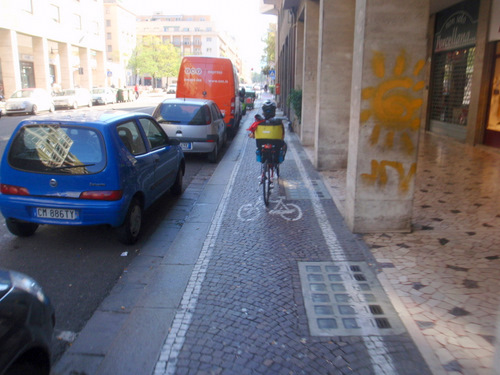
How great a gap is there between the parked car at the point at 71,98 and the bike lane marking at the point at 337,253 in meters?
26.7

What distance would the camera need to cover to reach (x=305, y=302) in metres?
4.04

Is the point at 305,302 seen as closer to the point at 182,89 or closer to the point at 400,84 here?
the point at 400,84

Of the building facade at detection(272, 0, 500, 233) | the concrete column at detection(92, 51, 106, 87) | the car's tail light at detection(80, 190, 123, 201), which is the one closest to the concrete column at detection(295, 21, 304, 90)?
the building facade at detection(272, 0, 500, 233)

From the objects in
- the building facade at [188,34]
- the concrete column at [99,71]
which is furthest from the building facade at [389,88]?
the building facade at [188,34]

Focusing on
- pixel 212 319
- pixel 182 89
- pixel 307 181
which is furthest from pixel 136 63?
pixel 212 319

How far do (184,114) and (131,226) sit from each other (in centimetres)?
599

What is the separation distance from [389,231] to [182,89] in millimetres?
11915

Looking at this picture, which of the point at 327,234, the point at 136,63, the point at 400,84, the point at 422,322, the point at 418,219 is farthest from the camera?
the point at 136,63

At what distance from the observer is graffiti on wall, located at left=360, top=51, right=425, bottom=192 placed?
18.0ft

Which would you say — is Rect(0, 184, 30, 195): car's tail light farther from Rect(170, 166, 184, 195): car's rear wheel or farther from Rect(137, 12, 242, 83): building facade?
Rect(137, 12, 242, 83): building facade

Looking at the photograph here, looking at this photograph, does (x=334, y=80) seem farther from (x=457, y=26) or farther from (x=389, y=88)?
(x=457, y=26)

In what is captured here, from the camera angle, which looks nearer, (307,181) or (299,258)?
(299,258)

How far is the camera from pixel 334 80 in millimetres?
9719

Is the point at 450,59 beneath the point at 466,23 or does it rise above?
beneath
